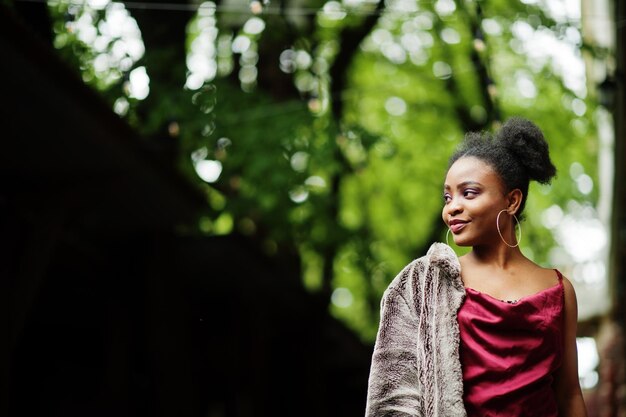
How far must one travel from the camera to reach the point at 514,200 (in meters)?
2.78

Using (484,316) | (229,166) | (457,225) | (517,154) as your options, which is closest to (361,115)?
(229,166)

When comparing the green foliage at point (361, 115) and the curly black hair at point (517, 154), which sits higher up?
the green foliage at point (361, 115)

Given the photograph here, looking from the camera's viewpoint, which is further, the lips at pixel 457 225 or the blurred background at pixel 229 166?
the blurred background at pixel 229 166

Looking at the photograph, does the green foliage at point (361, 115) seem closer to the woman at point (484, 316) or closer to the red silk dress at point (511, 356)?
the woman at point (484, 316)

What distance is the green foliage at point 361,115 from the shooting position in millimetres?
9242

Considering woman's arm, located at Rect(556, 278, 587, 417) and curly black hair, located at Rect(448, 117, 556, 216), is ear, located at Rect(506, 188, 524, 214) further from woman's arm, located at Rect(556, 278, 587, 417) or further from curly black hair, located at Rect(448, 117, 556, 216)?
woman's arm, located at Rect(556, 278, 587, 417)

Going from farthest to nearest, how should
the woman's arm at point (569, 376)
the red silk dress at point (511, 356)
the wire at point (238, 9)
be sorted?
the wire at point (238, 9), the woman's arm at point (569, 376), the red silk dress at point (511, 356)

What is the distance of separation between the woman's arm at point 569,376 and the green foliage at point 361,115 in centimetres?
424

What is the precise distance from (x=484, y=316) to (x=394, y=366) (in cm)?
28

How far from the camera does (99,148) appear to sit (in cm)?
725

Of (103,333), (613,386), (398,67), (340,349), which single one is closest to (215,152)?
(103,333)

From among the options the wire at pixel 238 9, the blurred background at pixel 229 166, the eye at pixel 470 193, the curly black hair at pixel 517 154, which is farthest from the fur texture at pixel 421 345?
the wire at pixel 238 9

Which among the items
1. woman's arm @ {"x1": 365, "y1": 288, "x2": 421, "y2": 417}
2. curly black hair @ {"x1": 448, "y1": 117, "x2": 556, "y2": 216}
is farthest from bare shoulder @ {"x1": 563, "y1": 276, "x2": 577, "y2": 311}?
woman's arm @ {"x1": 365, "y1": 288, "x2": 421, "y2": 417}

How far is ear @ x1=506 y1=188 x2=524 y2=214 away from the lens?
9.10 feet
